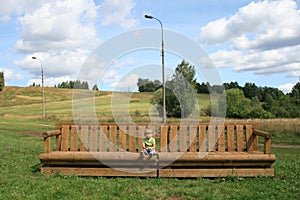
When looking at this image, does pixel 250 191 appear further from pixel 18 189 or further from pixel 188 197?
pixel 18 189

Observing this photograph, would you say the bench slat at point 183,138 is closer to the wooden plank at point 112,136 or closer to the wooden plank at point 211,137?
the wooden plank at point 211,137

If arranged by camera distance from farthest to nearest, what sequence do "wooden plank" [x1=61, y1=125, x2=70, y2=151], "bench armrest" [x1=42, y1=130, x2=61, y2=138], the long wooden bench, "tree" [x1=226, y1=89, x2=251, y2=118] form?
1. "tree" [x1=226, y1=89, x2=251, y2=118]
2. "wooden plank" [x1=61, y1=125, x2=70, y2=151]
3. "bench armrest" [x1=42, y1=130, x2=61, y2=138]
4. the long wooden bench

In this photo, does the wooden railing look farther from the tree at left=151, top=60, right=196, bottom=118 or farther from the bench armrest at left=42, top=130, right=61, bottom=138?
the tree at left=151, top=60, right=196, bottom=118

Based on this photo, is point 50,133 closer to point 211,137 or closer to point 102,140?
point 102,140

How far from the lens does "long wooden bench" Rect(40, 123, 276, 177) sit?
24.1 feet

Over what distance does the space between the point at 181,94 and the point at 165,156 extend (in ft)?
43.2

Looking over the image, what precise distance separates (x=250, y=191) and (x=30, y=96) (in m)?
89.6

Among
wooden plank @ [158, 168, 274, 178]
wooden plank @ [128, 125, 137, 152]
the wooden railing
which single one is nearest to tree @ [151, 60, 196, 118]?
the wooden railing

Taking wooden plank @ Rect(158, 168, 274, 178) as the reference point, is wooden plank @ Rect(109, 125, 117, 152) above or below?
above

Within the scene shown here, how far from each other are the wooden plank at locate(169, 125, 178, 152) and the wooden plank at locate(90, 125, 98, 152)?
1743mm

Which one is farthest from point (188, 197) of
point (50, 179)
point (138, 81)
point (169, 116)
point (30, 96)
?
point (30, 96)

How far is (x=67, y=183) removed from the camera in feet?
22.2

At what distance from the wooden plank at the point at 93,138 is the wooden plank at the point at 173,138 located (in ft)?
5.72

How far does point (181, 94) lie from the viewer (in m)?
20.3
